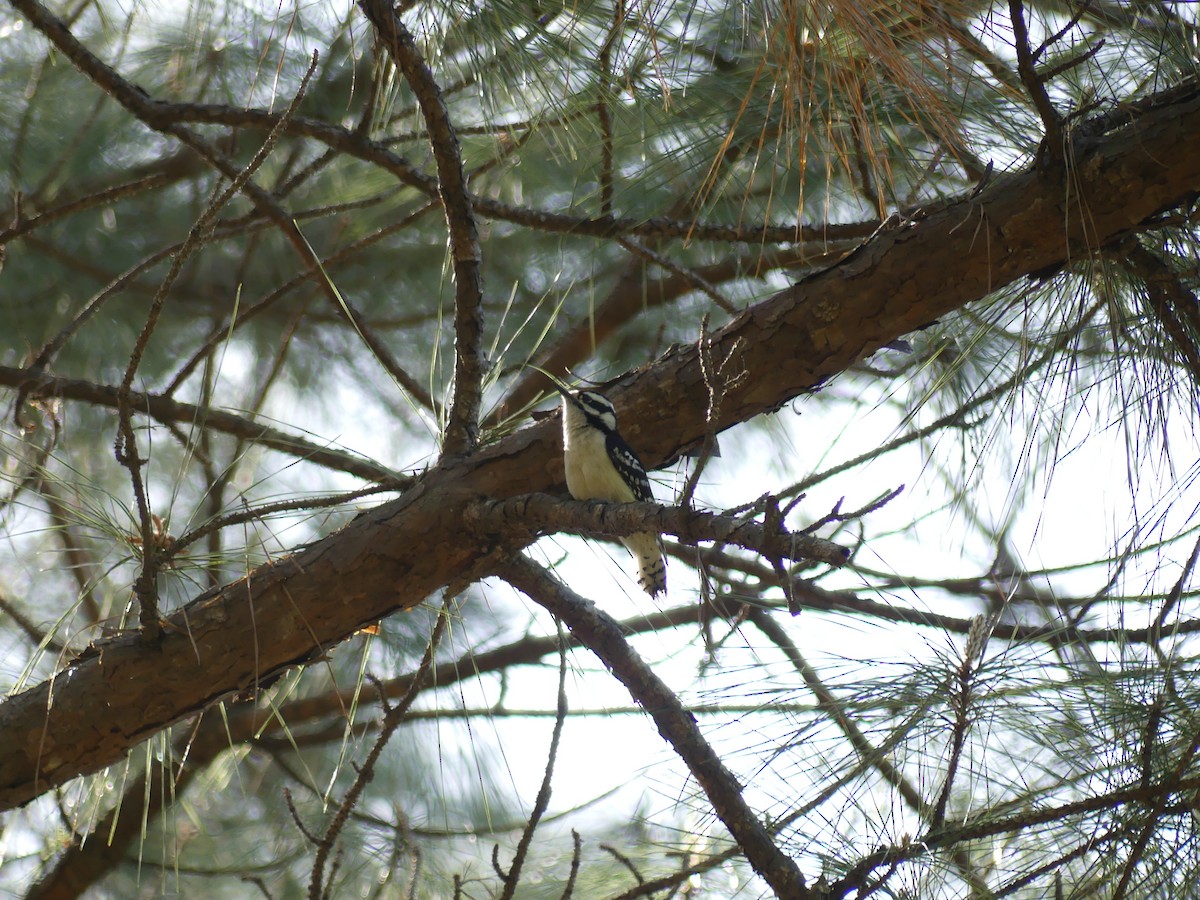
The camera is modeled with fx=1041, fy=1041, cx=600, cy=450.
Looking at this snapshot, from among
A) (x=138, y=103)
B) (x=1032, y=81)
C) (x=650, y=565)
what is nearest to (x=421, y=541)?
(x=650, y=565)

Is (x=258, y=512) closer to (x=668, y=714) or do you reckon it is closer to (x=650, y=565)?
(x=668, y=714)

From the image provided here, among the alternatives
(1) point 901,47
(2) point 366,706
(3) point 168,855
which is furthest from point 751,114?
(3) point 168,855

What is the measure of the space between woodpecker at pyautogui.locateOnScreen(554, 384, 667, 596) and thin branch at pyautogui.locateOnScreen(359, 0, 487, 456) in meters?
0.19

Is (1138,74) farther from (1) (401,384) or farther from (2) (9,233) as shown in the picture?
(2) (9,233)

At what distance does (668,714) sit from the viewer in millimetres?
1728

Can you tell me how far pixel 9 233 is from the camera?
2.11 meters

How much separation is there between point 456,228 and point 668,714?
2.92ft

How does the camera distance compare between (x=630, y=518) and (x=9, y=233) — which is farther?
(x=9, y=233)

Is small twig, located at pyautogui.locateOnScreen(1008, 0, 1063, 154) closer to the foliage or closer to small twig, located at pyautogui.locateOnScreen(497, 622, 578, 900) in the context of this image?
the foliage

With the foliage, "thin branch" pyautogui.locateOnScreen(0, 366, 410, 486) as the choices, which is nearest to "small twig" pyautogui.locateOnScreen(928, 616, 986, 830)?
the foliage

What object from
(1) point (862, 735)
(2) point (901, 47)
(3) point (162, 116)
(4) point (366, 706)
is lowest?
(1) point (862, 735)

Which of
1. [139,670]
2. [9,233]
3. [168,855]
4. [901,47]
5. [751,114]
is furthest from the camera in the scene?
[168,855]

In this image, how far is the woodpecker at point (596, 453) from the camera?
6.18 feet

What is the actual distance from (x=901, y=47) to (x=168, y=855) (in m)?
2.74
